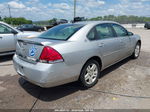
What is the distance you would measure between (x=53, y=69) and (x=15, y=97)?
121 cm

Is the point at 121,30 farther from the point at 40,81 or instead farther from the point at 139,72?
the point at 40,81

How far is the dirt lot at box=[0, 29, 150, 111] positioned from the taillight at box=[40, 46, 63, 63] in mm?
898

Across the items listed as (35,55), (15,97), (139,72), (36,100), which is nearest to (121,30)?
(139,72)

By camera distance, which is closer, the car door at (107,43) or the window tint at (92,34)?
the window tint at (92,34)

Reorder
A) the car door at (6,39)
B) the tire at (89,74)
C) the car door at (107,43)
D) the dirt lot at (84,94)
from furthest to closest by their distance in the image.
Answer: the car door at (6,39) < the car door at (107,43) < the tire at (89,74) < the dirt lot at (84,94)

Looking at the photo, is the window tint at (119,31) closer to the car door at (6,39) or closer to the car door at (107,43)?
the car door at (107,43)

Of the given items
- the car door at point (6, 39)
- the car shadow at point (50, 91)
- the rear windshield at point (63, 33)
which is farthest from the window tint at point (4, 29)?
the car shadow at point (50, 91)

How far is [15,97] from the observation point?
2.96 metres

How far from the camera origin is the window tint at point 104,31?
3520 millimetres

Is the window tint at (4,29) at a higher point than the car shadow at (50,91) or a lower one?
higher

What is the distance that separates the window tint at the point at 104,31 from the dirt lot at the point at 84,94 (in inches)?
46.1

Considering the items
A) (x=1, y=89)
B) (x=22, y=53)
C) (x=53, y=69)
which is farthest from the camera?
(x=1, y=89)

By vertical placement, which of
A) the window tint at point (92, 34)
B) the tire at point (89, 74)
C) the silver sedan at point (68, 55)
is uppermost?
the window tint at point (92, 34)

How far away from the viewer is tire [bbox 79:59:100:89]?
10.1 feet
